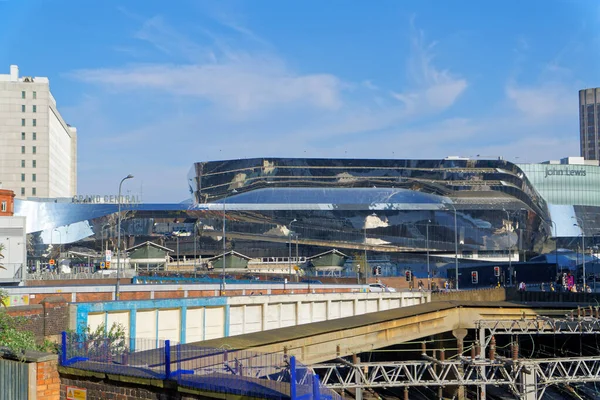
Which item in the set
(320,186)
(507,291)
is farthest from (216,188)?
(507,291)

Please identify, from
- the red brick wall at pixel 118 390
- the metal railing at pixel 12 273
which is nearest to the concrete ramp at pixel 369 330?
the red brick wall at pixel 118 390

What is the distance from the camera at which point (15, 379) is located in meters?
17.0

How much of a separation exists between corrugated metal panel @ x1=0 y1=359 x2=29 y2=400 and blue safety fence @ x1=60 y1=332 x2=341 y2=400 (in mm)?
924

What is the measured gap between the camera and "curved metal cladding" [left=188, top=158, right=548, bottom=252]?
449ft

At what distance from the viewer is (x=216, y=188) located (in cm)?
15175

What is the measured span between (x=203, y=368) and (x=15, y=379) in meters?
4.76

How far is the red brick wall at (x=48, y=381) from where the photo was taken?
672 inches

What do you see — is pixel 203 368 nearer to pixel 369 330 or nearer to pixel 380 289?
pixel 369 330

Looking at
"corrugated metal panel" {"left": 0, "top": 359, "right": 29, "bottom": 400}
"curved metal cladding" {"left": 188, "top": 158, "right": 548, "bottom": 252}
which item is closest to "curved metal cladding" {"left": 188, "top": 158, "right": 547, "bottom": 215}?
"curved metal cladding" {"left": 188, "top": 158, "right": 548, "bottom": 252}

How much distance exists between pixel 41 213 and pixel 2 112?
1229 inches

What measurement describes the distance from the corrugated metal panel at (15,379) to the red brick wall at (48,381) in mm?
290

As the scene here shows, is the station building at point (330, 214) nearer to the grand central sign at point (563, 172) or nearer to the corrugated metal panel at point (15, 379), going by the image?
the grand central sign at point (563, 172)

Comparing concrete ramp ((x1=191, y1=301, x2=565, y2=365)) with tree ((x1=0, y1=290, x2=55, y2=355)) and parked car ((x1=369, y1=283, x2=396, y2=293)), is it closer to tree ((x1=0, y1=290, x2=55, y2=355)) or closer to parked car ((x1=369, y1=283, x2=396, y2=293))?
tree ((x1=0, y1=290, x2=55, y2=355))

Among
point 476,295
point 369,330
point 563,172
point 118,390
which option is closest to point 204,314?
point 369,330
